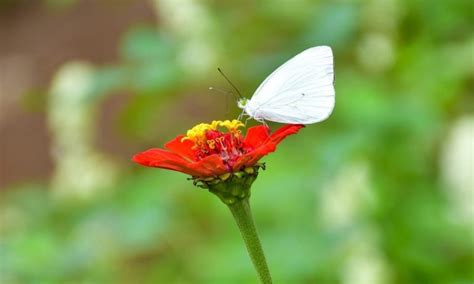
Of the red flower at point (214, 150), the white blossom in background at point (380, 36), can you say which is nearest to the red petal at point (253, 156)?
the red flower at point (214, 150)

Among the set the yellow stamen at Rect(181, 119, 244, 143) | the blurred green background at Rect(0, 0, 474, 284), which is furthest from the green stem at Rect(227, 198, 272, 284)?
the blurred green background at Rect(0, 0, 474, 284)

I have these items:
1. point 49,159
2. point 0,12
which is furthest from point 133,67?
point 0,12

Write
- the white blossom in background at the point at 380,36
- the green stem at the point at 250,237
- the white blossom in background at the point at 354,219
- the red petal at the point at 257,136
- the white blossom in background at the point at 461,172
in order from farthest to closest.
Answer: the white blossom in background at the point at 380,36 < the white blossom in background at the point at 461,172 < the white blossom in background at the point at 354,219 < the red petal at the point at 257,136 < the green stem at the point at 250,237

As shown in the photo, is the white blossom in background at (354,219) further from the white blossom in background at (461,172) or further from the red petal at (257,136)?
the red petal at (257,136)

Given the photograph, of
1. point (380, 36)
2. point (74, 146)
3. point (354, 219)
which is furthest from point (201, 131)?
point (74, 146)

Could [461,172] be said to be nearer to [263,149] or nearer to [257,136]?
[257,136]
